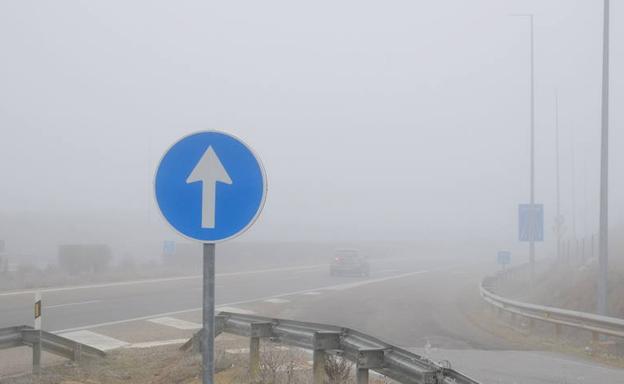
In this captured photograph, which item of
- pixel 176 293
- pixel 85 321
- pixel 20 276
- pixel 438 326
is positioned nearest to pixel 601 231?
pixel 438 326

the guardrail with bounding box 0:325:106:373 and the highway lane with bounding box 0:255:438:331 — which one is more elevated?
the guardrail with bounding box 0:325:106:373

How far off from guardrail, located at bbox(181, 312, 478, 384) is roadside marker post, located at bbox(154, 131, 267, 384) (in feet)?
6.24

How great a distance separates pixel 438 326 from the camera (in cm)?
1750

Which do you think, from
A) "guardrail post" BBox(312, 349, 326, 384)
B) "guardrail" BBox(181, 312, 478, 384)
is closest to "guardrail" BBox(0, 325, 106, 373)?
"guardrail" BBox(181, 312, 478, 384)

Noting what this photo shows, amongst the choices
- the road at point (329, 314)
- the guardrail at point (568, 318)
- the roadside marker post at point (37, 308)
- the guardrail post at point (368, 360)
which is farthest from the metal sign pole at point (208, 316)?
the guardrail at point (568, 318)

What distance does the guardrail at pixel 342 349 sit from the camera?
207 inches

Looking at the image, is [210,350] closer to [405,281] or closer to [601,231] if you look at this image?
[601,231]

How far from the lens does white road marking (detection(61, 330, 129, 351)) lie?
13023mm

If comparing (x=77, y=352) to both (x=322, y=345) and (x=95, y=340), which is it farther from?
(x=95, y=340)

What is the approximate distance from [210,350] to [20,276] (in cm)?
3034

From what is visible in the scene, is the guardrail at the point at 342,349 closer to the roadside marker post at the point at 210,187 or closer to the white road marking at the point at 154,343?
the roadside marker post at the point at 210,187

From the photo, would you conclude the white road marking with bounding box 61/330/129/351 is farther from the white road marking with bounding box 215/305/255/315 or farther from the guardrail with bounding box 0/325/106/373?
the white road marking with bounding box 215/305/255/315

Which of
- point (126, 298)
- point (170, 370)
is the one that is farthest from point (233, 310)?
point (170, 370)

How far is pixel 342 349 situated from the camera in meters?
6.79
